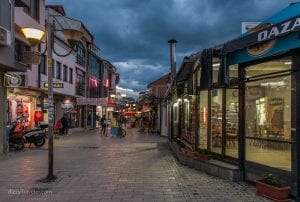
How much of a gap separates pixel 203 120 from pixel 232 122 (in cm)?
225

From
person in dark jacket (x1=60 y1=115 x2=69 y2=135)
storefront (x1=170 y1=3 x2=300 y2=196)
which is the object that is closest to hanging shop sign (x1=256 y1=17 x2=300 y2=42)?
storefront (x1=170 y1=3 x2=300 y2=196)

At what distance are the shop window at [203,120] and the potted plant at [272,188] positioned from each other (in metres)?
4.44

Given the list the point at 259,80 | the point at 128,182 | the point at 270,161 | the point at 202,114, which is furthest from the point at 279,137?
the point at 202,114

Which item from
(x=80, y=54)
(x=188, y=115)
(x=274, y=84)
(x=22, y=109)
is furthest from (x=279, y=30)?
(x=80, y=54)

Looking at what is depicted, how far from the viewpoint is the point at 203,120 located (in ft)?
43.9

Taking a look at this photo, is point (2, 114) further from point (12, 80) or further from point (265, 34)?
point (265, 34)

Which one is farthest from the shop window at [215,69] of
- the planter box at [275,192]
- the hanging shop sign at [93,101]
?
the hanging shop sign at [93,101]

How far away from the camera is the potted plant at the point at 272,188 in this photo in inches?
312

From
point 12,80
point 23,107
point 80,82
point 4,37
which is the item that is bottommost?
point 23,107

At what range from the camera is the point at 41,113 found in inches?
1156

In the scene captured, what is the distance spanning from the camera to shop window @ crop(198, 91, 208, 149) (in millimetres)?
13047

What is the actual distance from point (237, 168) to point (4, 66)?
10.4 m

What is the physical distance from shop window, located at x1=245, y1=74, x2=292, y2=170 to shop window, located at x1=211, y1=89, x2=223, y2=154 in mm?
1691

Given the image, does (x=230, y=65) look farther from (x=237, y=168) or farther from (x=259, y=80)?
(x=237, y=168)
